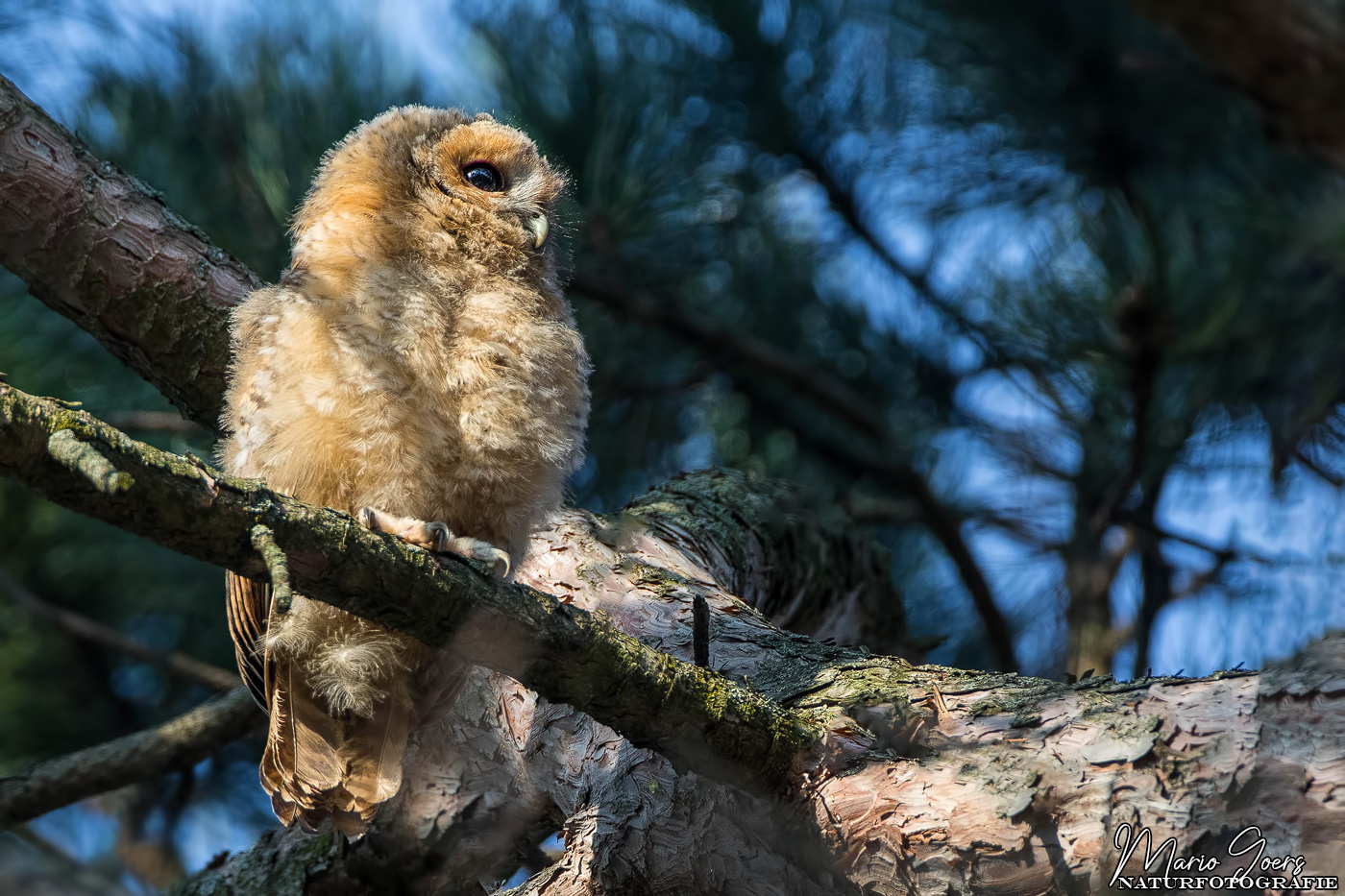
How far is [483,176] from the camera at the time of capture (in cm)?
254

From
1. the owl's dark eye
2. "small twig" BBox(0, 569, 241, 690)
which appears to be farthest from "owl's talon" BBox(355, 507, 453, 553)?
"small twig" BBox(0, 569, 241, 690)

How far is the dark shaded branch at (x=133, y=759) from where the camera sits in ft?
8.05

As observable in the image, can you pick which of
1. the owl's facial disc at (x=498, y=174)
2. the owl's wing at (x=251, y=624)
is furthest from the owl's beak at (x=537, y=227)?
the owl's wing at (x=251, y=624)

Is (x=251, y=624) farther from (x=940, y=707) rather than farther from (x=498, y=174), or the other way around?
(x=940, y=707)

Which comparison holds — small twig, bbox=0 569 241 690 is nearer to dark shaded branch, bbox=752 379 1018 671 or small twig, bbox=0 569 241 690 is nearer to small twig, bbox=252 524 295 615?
dark shaded branch, bbox=752 379 1018 671

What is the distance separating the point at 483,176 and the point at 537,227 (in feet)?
0.71

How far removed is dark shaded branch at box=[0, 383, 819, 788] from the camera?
1.12m

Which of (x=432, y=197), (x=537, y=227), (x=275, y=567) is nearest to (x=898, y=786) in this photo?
(x=275, y=567)

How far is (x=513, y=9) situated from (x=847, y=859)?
3.19 meters

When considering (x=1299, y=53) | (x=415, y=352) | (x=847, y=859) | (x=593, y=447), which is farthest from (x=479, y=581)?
(x=593, y=447)

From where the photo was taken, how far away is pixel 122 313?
2652 millimetres
